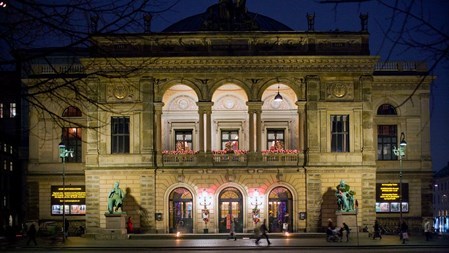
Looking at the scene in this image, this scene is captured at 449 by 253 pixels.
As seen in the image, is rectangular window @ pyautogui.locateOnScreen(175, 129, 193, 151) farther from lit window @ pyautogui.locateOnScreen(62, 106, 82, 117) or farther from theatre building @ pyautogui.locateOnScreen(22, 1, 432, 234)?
lit window @ pyautogui.locateOnScreen(62, 106, 82, 117)

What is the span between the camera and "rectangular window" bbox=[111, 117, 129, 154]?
66.8 m

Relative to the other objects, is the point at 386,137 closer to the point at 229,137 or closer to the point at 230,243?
the point at 229,137

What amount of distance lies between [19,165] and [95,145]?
29729 millimetres

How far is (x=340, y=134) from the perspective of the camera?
218 ft

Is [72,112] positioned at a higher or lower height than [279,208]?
higher

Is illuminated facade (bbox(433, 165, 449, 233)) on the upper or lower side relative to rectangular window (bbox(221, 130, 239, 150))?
lower

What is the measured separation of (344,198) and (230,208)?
927cm

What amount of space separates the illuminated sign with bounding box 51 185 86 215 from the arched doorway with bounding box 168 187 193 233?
31.1 ft

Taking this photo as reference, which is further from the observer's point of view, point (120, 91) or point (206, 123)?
point (206, 123)

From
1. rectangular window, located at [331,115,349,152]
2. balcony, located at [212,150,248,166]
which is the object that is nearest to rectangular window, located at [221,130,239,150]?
balcony, located at [212,150,248,166]

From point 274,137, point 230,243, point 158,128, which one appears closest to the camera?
point 230,243

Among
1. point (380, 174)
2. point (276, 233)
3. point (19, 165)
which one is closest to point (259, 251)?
point (276, 233)

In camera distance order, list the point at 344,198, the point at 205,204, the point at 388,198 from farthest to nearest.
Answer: the point at 388,198
the point at 205,204
the point at 344,198

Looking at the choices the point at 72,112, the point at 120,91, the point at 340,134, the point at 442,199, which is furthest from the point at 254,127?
the point at 442,199
